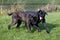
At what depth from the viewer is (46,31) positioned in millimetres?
11125

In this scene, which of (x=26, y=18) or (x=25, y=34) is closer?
(x=25, y=34)

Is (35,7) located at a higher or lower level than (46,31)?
lower

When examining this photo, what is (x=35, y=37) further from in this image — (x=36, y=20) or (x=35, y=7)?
(x=35, y=7)

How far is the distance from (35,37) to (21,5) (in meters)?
8.66

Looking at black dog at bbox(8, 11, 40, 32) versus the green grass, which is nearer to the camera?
the green grass

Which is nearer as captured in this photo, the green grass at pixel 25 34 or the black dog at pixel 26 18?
the green grass at pixel 25 34

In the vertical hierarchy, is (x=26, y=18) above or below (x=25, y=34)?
above

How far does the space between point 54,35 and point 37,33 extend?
29.2 inches

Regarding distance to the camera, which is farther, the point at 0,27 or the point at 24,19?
the point at 0,27

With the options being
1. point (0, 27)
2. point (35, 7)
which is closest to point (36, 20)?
point (0, 27)

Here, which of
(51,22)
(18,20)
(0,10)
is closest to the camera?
(18,20)

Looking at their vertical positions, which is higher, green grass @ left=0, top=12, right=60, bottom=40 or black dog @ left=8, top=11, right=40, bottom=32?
black dog @ left=8, top=11, right=40, bottom=32

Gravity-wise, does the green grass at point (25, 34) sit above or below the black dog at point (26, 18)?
below

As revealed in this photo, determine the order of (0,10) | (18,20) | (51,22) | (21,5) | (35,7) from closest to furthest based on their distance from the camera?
(18,20), (51,22), (0,10), (21,5), (35,7)
